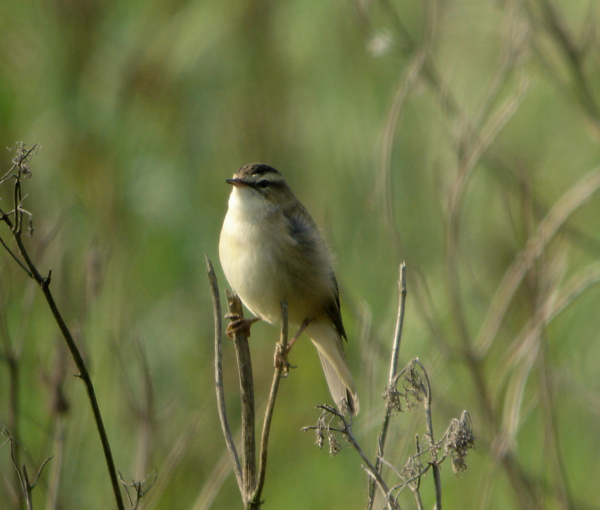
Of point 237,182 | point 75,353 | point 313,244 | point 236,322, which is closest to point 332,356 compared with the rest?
point 313,244

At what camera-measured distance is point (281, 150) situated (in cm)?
579

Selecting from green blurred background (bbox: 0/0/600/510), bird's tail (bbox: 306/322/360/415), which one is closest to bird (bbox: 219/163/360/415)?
bird's tail (bbox: 306/322/360/415)

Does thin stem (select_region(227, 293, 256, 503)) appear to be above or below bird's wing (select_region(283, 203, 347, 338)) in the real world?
below

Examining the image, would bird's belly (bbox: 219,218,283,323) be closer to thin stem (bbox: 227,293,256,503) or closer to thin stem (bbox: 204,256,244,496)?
thin stem (bbox: 227,293,256,503)

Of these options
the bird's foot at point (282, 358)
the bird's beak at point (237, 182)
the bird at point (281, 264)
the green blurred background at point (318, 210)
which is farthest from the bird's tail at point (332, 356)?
the bird's beak at point (237, 182)

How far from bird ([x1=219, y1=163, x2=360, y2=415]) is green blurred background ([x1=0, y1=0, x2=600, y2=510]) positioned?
0.17m

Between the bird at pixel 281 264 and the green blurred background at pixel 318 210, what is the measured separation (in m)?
0.17

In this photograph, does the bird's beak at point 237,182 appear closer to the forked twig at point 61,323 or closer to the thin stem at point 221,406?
the thin stem at point 221,406

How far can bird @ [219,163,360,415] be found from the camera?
3156 millimetres

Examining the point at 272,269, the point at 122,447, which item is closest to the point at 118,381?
the point at 122,447

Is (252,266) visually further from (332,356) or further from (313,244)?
(332,356)

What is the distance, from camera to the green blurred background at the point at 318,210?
132 inches

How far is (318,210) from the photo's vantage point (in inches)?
208

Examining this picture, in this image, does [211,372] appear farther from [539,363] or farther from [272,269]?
[539,363]
